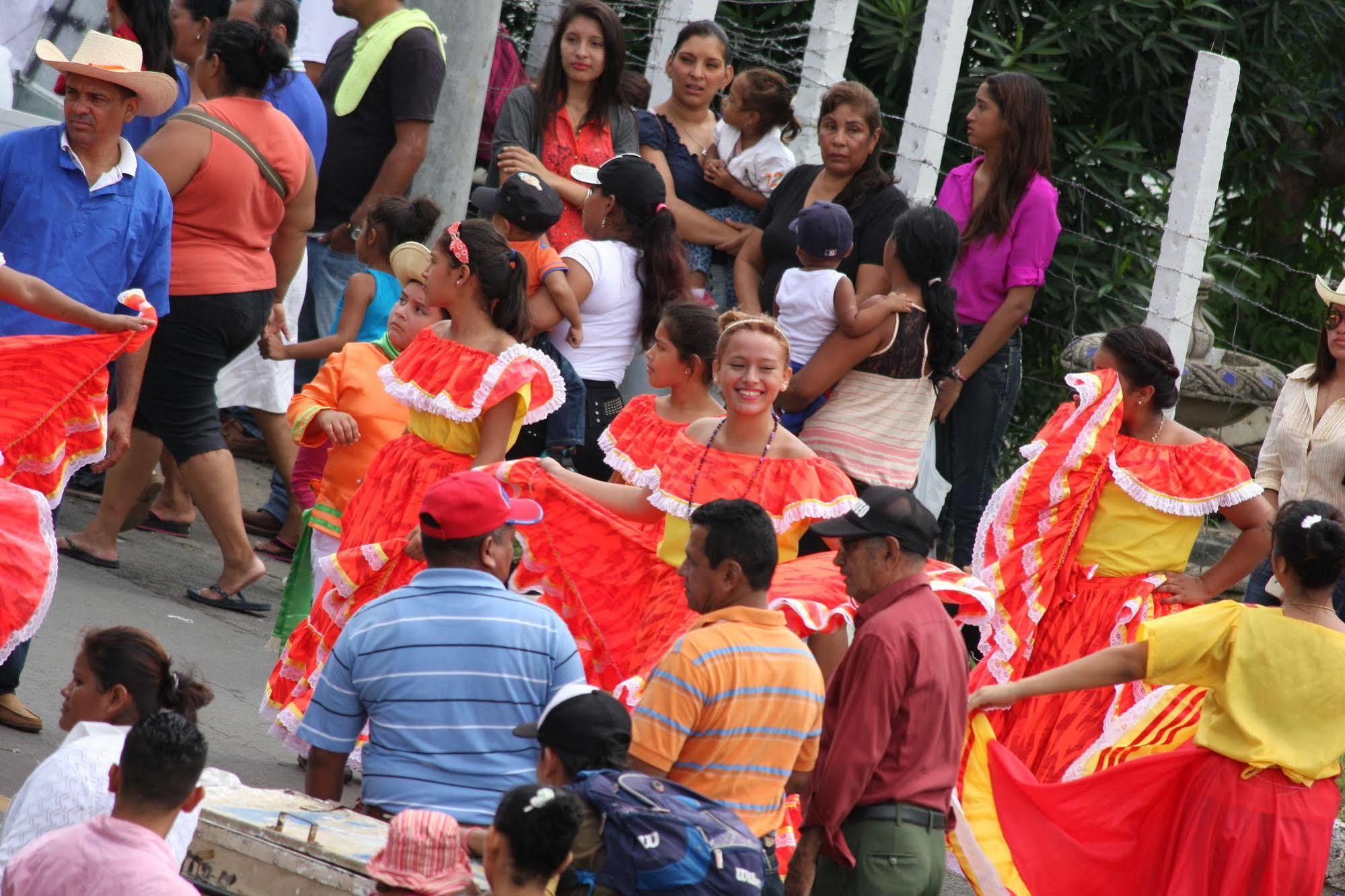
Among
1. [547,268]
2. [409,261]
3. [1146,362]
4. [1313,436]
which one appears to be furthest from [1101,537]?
[409,261]

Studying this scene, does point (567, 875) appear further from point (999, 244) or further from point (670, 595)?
point (999, 244)

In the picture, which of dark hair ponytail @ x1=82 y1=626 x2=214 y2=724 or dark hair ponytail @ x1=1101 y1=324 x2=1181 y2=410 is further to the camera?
dark hair ponytail @ x1=1101 y1=324 x2=1181 y2=410

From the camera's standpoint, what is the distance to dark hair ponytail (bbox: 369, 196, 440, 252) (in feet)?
24.2

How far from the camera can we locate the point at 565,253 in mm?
6691

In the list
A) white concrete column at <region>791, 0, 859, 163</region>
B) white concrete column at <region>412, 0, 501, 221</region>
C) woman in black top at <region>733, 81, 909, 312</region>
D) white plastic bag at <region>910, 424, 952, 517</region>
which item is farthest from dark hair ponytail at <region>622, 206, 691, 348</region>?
white concrete column at <region>791, 0, 859, 163</region>

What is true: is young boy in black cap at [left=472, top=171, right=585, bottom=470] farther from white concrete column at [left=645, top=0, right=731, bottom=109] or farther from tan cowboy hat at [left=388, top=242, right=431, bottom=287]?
white concrete column at [left=645, top=0, right=731, bottom=109]

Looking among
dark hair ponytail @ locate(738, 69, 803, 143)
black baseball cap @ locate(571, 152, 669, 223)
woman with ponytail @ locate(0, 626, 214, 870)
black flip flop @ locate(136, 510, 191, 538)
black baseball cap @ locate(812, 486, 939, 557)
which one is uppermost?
dark hair ponytail @ locate(738, 69, 803, 143)

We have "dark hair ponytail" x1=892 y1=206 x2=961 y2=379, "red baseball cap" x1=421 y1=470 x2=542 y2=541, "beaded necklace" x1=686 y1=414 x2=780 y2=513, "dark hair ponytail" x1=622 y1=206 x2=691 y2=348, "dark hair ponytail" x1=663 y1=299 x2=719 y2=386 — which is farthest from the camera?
"dark hair ponytail" x1=622 y1=206 x2=691 y2=348

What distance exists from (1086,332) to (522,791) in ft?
24.3

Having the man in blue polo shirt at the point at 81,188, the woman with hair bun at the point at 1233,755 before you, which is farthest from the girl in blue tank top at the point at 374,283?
the woman with hair bun at the point at 1233,755

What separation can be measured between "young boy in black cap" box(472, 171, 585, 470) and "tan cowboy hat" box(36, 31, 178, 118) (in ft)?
4.18

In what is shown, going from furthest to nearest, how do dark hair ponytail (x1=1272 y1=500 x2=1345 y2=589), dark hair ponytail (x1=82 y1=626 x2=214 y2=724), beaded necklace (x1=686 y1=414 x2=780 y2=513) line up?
beaded necklace (x1=686 y1=414 x2=780 y2=513), dark hair ponytail (x1=1272 y1=500 x2=1345 y2=589), dark hair ponytail (x1=82 y1=626 x2=214 y2=724)

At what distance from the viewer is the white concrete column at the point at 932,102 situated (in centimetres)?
855

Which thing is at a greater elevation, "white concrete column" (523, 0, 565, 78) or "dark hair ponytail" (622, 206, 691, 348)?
"white concrete column" (523, 0, 565, 78)
